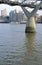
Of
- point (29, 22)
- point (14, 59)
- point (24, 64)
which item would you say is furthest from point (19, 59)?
point (29, 22)

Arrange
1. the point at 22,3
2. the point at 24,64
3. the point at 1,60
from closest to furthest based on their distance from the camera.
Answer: the point at 24,64 → the point at 1,60 → the point at 22,3

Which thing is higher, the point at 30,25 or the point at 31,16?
the point at 31,16

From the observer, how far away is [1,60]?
19.8m

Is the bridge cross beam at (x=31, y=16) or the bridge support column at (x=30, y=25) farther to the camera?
the bridge support column at (x=30, y=25)

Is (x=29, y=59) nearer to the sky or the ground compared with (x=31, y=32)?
nearer to the sky

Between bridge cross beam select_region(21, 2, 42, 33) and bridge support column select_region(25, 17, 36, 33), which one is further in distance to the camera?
bridge support column select_region(25, 17, 36, 33)

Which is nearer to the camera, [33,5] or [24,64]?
[24,64]

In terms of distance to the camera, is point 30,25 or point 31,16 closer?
point 31,16

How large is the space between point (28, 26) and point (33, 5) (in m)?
4.64

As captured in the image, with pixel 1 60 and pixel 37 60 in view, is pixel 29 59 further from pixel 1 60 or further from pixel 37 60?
pixel 1 60

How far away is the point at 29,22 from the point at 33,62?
3923cm

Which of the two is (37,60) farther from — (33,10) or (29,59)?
(33,10)

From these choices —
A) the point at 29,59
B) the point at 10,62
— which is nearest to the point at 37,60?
the point at 29,59

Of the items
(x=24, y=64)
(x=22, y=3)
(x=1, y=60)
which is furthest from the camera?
(x=22, y=3)
